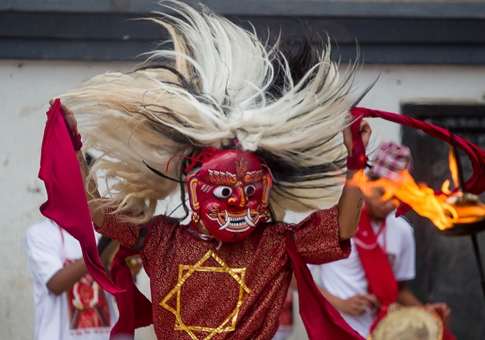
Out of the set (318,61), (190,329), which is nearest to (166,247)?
(190,329)

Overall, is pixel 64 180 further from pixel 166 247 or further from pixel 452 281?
pixel 452 281

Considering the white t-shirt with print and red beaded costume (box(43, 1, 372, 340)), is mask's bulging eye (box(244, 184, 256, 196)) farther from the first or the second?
the white t-shirt with print

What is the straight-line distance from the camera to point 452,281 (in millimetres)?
5430

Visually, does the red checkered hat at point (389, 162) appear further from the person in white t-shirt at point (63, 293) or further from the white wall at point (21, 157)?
the person in white t-shirt at point (63, 293)

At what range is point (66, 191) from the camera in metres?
3.07

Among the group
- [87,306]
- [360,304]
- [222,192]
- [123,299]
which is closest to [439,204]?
[222,192]

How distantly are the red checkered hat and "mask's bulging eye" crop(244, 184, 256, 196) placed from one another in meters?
0.91

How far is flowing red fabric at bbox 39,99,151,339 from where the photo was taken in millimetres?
3049

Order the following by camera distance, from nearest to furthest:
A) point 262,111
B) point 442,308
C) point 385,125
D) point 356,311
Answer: point 262,111 → point 442,308 → point 356,311 → point 385,125

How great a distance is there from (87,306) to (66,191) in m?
1.31

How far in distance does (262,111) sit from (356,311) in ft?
4.46

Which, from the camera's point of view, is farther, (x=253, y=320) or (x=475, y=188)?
(x=475, y=188)

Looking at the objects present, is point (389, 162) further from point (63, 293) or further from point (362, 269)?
point (63, 293)

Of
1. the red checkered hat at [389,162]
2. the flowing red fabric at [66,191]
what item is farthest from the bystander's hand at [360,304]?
the flowing red fabric at [66,191]
